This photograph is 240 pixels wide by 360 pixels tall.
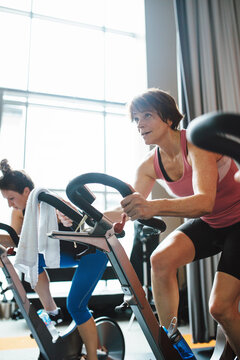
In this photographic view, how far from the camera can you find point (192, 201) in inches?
39.6

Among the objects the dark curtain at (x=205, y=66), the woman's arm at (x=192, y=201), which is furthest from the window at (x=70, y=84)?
the woman's arm at (x=192, y=201)

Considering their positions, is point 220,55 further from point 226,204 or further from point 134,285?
point 134,285

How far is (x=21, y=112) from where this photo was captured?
424 cm

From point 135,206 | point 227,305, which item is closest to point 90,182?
point 135,206

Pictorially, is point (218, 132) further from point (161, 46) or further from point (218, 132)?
point (161, 46)

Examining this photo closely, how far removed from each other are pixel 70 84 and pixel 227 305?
389 centimetres

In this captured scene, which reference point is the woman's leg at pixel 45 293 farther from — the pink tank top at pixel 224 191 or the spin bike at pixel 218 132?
the spin bike at pixel 218 132

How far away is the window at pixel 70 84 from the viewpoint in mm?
4211

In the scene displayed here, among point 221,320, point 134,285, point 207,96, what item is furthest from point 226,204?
point 207,96

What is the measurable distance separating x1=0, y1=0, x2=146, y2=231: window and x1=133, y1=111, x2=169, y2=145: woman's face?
9.21ft

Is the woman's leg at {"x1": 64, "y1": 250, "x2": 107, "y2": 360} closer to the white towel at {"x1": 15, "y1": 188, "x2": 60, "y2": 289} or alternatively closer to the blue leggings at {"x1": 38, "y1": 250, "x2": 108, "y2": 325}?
the blue leggings at {"x1": 38, "y1": 250, "x2": 108, "y2": 325}

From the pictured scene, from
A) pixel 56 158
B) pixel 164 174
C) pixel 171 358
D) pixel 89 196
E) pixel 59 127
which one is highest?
pixel 59 127

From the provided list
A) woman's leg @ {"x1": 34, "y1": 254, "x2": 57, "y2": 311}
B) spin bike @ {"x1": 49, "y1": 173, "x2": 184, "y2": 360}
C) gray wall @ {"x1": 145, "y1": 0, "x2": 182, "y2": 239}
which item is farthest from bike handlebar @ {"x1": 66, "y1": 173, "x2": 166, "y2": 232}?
gray wall @ {"x1": 145, "y1": 0, "x2": 182, "y2": 239}

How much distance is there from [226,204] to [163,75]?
298 centimetres
